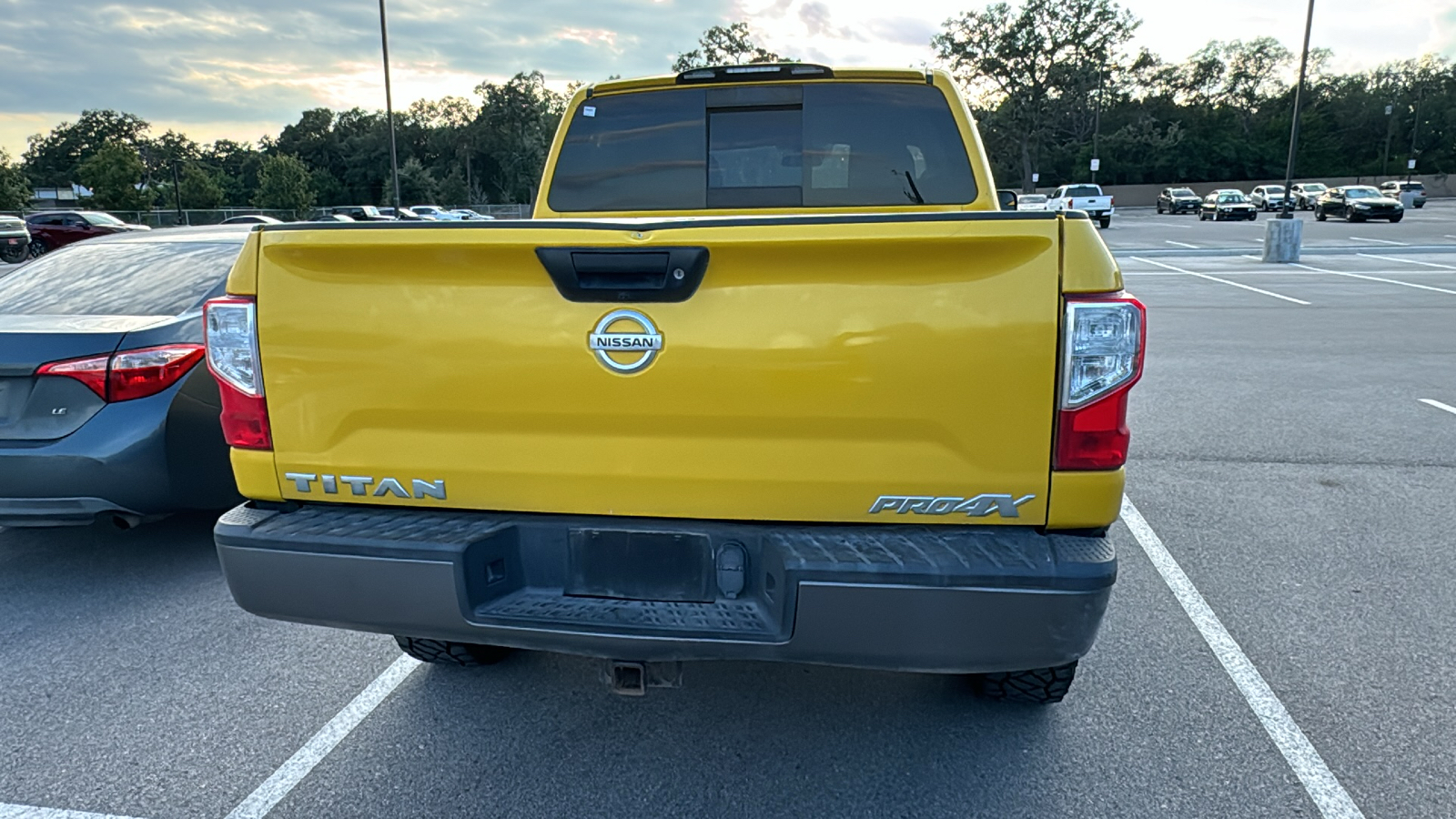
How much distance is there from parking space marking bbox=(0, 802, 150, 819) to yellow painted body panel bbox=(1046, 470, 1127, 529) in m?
2.56

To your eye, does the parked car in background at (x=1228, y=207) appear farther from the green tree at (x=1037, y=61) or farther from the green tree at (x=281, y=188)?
the green tree at (x=281, y=188)

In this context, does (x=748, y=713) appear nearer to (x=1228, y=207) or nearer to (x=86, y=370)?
(x=86, y=370)

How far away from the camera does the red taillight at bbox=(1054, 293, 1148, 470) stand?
6.79 ft

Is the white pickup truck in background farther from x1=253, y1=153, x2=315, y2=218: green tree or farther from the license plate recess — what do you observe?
x1=253, y1=153, x2=315, y2=218: green tree

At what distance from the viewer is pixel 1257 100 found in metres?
88.4

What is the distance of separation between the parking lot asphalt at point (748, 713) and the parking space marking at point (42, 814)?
0.04ft

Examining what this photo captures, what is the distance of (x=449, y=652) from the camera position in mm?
3262

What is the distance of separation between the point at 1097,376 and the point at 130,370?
12.6 ft

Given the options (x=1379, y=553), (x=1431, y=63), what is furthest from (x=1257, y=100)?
(x=1379, y=553)

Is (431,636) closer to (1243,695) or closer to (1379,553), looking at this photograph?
(1243,695)

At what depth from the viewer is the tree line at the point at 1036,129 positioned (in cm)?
7100

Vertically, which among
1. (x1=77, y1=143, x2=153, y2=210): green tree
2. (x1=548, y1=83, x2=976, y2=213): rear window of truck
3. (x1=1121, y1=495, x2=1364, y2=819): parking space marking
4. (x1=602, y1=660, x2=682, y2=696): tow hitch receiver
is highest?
(x1=77, y1=143, x2=153, y2=210): green tree

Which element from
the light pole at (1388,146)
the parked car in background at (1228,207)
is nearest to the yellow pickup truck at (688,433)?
the parked car in background at (1228,207)

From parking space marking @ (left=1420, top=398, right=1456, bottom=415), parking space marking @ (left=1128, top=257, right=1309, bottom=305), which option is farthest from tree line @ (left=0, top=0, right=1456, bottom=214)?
parking space marking @ (left=1420, top=398, right=1456, bottom=415)
